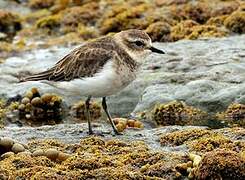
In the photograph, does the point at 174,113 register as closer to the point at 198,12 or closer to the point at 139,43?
the point at 139,43

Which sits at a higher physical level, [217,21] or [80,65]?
[80,65]

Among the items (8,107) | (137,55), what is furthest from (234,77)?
(8,107)

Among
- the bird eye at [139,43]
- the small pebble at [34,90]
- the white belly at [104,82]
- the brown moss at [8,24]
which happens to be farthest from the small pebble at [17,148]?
the brown moss at [8,24]

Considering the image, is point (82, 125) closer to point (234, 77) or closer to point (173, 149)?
point (173, 149)

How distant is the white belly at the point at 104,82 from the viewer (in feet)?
36.0

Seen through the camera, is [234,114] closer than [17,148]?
No

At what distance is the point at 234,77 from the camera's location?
14039 mm

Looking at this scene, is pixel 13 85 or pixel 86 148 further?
pixel 13 85

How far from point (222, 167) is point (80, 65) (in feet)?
12.8


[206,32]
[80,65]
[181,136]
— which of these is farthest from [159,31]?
[181,136]

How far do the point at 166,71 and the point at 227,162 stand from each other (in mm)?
6965

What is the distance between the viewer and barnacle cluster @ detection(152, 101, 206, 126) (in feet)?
43.1

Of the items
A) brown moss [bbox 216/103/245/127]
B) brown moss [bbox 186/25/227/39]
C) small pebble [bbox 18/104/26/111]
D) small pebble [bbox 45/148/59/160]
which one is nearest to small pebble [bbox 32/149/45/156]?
small pebble [bbox 45/148/59/160]

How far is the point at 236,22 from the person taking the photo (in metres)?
17.8
